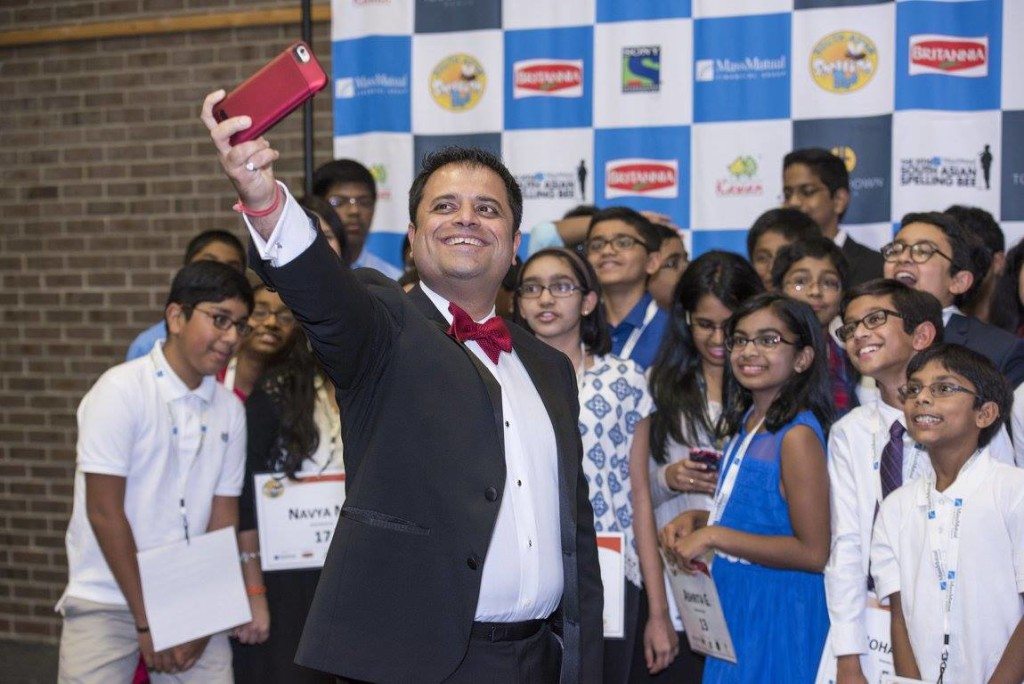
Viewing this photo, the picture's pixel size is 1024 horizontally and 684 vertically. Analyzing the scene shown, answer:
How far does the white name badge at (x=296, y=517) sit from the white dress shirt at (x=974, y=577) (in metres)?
1.73

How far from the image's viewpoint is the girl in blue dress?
10.7ft

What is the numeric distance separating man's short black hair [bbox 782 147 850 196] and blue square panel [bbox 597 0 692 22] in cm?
87

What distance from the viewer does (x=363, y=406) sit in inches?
83.2

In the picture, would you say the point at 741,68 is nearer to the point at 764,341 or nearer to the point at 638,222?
the point at 638,222

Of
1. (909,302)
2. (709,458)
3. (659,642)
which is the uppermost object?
(909,302)

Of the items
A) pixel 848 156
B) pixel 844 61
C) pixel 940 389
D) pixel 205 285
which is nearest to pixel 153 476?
pixel 205 285

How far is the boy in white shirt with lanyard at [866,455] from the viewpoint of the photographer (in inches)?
122

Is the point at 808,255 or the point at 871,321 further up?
the point at 808,255

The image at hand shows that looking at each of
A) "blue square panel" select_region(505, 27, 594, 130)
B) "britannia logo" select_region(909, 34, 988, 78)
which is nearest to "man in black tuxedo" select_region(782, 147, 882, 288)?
"britannia logo" select_region(909, 34, 988, 78)

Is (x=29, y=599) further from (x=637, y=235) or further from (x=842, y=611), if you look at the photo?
(x=842, y=611)

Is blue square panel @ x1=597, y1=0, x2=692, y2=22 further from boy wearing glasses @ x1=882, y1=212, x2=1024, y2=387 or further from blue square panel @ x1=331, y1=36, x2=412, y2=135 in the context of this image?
boy wearing glasses @ x1=882, y1=212, x2=1024, y2=387

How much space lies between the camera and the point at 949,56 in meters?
4.67

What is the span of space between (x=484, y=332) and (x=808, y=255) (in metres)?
2.00

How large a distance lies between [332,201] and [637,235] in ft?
4.40
